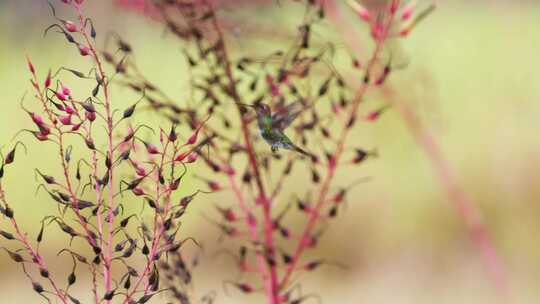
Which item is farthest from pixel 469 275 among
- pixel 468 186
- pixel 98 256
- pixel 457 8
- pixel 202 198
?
pixel 457 8

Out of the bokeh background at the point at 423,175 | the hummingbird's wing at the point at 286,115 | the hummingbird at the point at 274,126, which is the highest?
the bokeh background at the point at 423,175

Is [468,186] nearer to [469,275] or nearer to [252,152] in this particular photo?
[469,275]

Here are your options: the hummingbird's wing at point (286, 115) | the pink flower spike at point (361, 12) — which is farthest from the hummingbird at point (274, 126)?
the pink flower spike at point (361, 12)

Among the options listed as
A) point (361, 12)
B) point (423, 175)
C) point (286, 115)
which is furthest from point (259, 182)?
point (423, 175)

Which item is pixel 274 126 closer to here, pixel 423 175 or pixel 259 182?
pixel 259 182

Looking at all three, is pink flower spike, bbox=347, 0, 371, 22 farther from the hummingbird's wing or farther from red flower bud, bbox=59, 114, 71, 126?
red flower bud, bbox=59, 114, 71, 126

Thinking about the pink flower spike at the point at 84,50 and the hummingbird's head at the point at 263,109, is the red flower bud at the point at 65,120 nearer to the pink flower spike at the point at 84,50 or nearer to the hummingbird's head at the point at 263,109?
the pink flower spike at the point at 84,50
